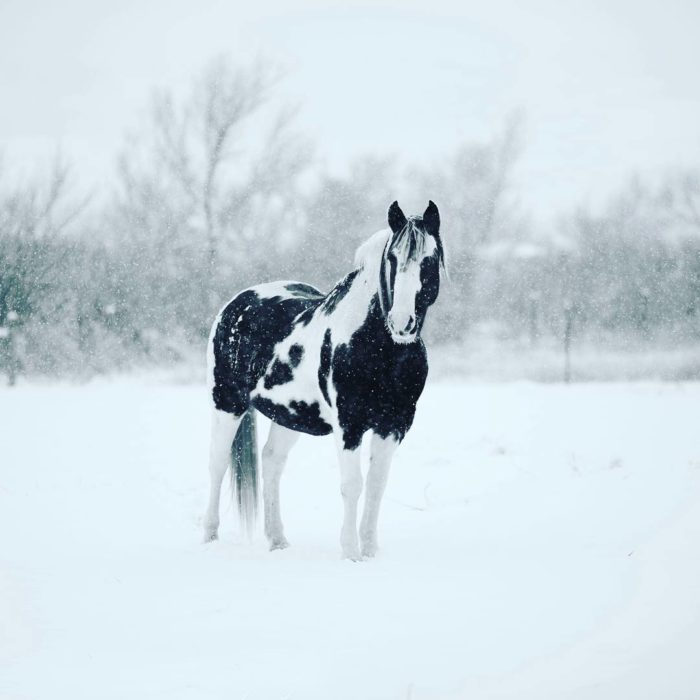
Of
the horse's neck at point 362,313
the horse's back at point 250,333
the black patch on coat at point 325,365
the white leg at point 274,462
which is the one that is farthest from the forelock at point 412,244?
the white leg at point 274,462

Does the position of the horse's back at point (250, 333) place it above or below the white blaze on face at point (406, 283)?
below

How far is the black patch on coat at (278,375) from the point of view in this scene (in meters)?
5.62

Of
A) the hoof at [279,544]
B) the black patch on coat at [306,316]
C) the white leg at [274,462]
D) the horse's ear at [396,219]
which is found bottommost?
the hoof at [279,544]

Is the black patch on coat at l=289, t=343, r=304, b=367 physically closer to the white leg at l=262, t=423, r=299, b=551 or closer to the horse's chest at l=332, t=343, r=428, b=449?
the horse's chest at l=332, t=343, r=428, b=449

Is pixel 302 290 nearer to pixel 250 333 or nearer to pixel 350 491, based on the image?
pixel 250 333

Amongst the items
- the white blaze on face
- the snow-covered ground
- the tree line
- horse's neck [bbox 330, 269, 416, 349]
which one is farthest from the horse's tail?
the tree line

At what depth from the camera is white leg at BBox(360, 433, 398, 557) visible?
5227 mm

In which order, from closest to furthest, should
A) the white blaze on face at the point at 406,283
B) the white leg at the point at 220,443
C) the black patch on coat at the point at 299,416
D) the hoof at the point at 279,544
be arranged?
the white blaze on face at the point at 406,283
the black patch on coat at the point at 299,416
the hoof at the point at 279,544
the white leg at the point at 220,443

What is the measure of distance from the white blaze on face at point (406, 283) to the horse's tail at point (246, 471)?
2115 millimetres

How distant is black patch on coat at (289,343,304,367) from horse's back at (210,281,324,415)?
0.59 ft

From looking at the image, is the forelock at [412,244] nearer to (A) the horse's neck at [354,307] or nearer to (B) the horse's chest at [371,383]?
(A) the horse's neck at [354,307]

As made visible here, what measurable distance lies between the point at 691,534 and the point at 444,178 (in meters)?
17.4

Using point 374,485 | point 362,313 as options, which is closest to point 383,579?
point 374,485

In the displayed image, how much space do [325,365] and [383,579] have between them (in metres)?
1.34
